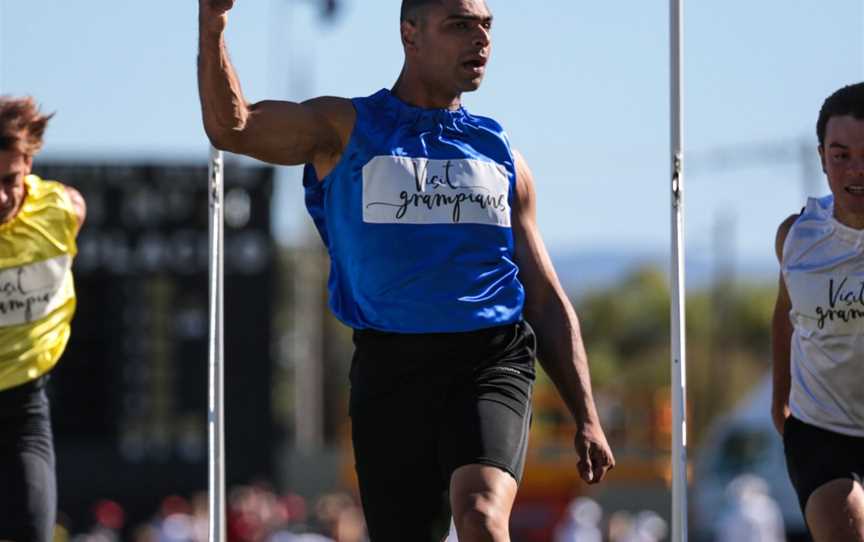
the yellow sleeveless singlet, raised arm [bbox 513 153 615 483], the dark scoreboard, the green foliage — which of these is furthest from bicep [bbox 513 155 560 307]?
the green foliage

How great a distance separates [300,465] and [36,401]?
25.6 metres

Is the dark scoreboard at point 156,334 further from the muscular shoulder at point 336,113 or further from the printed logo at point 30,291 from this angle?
the muscular shoulder at point 336,113

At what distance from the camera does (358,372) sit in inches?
239

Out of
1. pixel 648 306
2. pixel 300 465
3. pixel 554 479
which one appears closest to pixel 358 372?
pixel 554 479

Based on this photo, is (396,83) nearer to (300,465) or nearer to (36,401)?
(36,401)

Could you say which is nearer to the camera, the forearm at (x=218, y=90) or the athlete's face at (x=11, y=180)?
the forearm at (x=218, y=90)

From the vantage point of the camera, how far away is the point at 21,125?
676 cm

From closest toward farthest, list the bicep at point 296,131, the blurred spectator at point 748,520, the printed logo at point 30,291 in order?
1. the bicep at point 296,131
2. the printed logo at point 30,291
3. the blurred spectator at point 748,520

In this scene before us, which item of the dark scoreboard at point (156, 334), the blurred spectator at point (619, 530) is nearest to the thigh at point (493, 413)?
the dark scoreboard at point (156, 334)

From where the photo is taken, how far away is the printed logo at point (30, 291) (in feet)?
22.2

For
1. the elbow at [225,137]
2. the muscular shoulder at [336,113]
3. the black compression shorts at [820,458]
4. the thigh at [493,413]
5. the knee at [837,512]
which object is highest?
the muscular shoulder at [336,113]

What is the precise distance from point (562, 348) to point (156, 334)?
14.5 m

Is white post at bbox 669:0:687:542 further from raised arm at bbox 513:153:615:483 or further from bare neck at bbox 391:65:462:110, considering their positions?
bare neck at bbox 391:65:462:110

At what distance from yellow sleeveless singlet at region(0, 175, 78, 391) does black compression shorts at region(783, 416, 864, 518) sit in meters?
2.62
